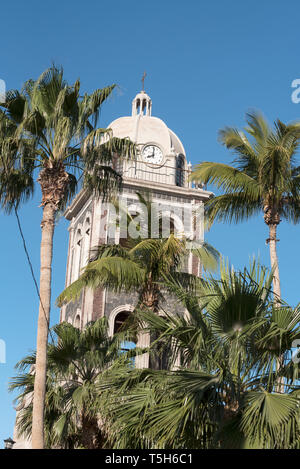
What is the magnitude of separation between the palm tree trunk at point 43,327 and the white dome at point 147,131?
21187 millimetres

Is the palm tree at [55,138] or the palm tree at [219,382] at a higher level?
the palm tree at [55,138]

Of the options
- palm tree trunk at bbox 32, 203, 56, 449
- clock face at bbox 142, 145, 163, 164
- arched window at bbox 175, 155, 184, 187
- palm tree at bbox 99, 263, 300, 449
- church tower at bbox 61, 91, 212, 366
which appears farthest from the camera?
arched window at bbox 175, 155, 184, 187

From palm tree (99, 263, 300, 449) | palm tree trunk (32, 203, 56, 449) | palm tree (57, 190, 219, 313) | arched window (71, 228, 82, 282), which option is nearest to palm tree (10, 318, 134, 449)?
palm tree (57, 190, 219, 313)

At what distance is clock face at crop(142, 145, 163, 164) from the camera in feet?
120

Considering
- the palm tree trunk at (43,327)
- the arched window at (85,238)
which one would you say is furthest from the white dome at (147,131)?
the palm tree trunk at (43,327)

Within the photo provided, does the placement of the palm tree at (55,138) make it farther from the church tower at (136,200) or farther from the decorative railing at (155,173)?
the decorative railing at (155,173)

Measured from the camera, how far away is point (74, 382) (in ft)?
62.2

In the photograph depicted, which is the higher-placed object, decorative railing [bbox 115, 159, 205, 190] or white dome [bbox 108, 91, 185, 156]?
white dome [bbox 108, 91, 185, 156]

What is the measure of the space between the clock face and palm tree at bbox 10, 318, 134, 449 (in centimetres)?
1768

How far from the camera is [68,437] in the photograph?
61.8 feet

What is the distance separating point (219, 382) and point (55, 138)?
22.7 ft

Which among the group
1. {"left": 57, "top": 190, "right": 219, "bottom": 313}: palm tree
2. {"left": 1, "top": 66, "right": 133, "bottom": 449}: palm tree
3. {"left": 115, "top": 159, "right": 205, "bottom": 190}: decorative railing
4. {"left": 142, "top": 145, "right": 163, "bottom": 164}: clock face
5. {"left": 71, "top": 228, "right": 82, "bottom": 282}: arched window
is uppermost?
{"left": 142, "top": 145, "right": 163, "bottom": 164}: clock face

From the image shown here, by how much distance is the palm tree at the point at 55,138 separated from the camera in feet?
51.9

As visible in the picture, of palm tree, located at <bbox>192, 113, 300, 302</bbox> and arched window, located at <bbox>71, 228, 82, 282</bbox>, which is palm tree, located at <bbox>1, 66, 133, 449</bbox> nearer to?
palm tree, located at <bbox>192, 113, 300, 302</bbox>
